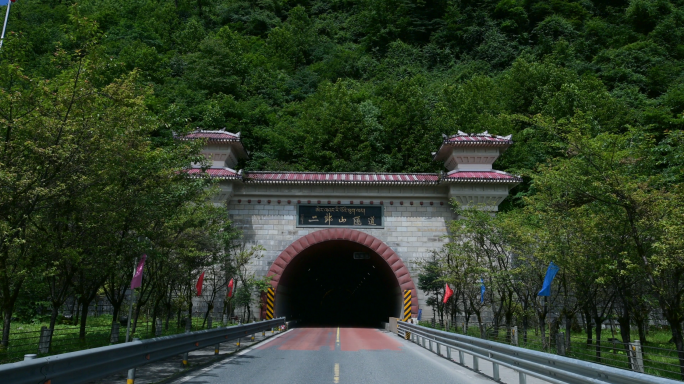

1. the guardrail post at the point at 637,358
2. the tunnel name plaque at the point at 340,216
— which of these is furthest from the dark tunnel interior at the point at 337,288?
the guardrail post at the point at 637,358

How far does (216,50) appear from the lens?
48.4 metres

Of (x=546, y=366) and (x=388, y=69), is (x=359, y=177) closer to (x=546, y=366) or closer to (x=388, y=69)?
(x=546, y=366)

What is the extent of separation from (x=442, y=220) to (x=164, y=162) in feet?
58.3

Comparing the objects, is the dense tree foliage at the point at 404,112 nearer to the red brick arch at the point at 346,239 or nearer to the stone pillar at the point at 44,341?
the stone pillar at the point at 44,341

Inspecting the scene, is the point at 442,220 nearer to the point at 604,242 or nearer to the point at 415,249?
the point at 415,249

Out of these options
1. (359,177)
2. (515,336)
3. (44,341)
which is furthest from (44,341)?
(359,177)

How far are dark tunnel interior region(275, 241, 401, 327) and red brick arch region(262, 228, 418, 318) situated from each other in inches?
38.2

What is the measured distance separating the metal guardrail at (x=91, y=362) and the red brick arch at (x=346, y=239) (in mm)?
16672

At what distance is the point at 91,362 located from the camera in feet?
20.9

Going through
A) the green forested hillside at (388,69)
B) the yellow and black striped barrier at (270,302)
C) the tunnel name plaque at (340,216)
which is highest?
the green forested hillside at (388,69)

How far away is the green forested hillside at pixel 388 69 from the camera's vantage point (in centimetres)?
3981

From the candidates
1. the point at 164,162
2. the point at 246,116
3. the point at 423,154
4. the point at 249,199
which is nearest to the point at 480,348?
the point at 164,162

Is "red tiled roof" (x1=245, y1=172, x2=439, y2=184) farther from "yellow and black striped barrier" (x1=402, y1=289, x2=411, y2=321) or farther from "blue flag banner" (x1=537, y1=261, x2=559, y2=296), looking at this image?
"blue flag banner" (x1=537, y1=261, x2=559, y2=296)

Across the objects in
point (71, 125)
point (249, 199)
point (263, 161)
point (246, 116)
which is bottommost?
point (71, 125)
